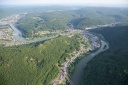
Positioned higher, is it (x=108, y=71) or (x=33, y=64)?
(x=108, y=71)

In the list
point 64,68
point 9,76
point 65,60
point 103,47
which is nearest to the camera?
point 9,76

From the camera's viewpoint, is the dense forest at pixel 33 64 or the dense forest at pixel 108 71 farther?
the dense forest at pixel 33 64

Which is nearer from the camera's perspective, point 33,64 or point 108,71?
point 108,71

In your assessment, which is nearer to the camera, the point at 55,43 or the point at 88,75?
the point at 88,75

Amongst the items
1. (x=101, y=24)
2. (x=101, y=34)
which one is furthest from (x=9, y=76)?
(x=101, y=24)

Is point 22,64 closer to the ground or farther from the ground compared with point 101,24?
farther from the ground

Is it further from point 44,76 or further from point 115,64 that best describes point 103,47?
point 44,76

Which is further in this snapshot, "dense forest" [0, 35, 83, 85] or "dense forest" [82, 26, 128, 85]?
"dense forest" [0, 35, 83, 85]

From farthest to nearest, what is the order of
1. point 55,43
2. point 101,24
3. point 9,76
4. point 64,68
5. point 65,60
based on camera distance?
point 101,24, point 55,43, point 65,60, point 64,68, point 9,76
